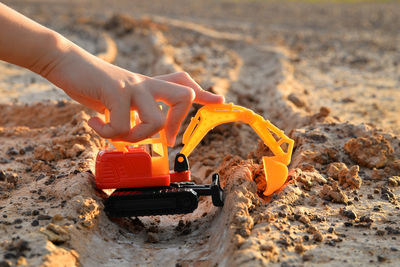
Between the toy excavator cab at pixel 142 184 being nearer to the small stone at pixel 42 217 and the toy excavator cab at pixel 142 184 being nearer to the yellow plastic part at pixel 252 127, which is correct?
the yellow plastic part at pixel 252 127

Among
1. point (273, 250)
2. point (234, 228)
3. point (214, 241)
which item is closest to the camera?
point (273, 250)

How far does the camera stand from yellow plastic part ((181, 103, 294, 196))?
161 inches

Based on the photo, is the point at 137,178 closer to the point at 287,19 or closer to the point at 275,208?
the point at 275,208

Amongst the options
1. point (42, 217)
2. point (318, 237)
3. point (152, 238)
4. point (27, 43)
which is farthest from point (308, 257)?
point (27, 43)

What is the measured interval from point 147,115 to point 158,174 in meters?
0.95

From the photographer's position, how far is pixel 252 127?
4.18m

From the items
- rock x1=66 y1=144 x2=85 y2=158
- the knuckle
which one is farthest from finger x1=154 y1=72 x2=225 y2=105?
rock x1=66 y1=144 x2=85 y2=158

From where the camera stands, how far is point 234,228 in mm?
3523

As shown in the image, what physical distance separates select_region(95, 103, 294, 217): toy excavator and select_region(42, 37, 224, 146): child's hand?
57 cm

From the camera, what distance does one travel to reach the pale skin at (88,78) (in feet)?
10.3

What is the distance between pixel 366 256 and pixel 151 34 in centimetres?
1280

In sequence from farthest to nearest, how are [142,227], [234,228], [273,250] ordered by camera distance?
[142,227]
[234,228]
[273,250]

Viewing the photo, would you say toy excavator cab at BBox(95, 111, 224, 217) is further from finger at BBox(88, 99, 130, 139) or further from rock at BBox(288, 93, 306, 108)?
rock at BBox(288, 93, 306, 108)

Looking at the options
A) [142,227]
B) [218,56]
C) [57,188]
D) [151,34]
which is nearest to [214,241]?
[142,227]
